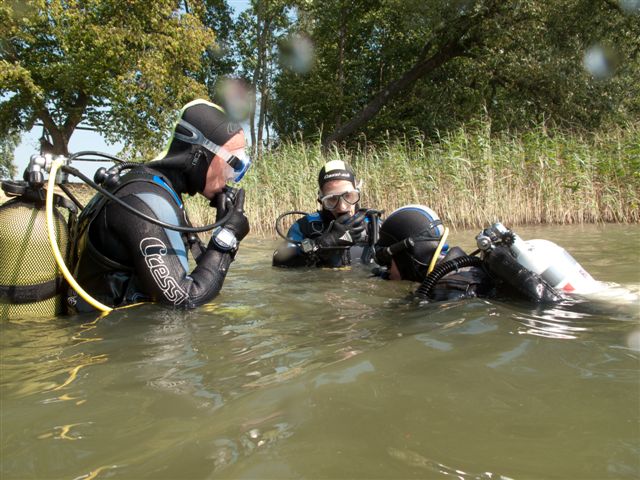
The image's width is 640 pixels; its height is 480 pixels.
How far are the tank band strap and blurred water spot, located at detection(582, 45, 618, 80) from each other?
1569 cm

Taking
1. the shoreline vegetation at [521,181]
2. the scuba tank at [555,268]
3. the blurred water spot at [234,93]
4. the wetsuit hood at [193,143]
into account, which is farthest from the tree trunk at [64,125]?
the scuba tank at [555,268]

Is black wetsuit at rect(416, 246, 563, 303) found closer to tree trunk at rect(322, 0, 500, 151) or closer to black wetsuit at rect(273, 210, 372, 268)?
black wetsuit at rect(273, 210, 372, 268)

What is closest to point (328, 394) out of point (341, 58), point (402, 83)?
point (402, 83)

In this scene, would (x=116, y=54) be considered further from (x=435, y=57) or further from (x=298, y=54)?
(x=298, y=54)

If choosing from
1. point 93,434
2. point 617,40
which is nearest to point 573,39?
point 617,40

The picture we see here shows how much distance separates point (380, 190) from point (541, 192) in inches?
104

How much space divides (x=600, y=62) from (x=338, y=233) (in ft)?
43.9

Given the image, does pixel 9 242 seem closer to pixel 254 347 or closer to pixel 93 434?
pixel 254 347

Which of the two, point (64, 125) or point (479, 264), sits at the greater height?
point (64, 125)

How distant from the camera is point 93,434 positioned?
1342mm

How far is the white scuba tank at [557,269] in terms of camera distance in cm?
265

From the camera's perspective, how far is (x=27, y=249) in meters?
2.50

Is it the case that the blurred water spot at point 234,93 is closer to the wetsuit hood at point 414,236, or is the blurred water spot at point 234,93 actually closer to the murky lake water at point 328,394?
the wetsuit hood at point 414,236

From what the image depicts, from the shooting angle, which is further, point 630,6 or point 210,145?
point 630,6
